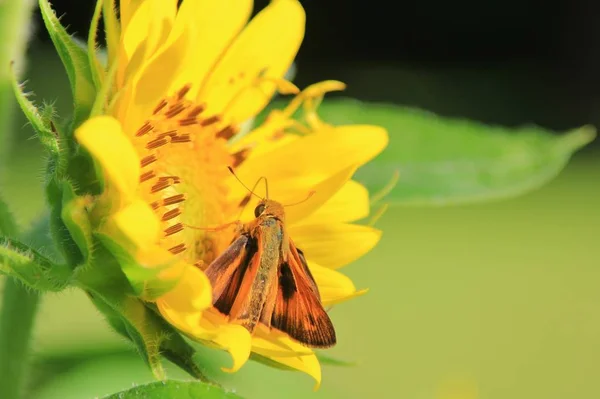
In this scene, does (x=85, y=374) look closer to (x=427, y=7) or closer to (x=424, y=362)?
(x=424, y=362)

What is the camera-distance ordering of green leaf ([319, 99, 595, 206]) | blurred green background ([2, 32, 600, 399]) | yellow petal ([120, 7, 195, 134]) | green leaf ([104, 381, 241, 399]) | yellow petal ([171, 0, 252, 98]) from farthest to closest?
blurred green background ([2, 32, 600, 399]) < green leaf ([319, 99, 595, 206]) < yellow petal ([171, 0, 252, 98]) < yellow petal ([120, 7, 195, 134]) < green leaf ([104, 381, 241, 399])

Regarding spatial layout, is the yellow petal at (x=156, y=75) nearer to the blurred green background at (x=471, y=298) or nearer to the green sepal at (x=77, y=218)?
A: the green sepal at (x=77, y=218)

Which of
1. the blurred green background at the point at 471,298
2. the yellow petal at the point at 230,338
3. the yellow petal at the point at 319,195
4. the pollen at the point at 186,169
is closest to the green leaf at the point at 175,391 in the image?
the yellow petal at the point at 230,338

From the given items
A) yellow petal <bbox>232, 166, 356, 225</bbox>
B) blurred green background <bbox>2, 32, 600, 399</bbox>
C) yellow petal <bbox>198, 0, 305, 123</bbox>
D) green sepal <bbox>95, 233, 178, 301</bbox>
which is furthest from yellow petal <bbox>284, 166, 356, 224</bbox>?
blurred green background <bbox>2, 32, 600, 399</bbox>

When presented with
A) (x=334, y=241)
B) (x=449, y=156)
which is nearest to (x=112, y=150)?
(x=334, y=241)

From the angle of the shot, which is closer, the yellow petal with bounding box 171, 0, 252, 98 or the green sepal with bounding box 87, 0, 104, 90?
the green sepal with bounding box 87, 0, 104, 90

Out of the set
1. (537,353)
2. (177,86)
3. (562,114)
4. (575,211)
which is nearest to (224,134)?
(177,86)

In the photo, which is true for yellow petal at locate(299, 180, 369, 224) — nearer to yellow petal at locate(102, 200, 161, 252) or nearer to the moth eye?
the moth eye
